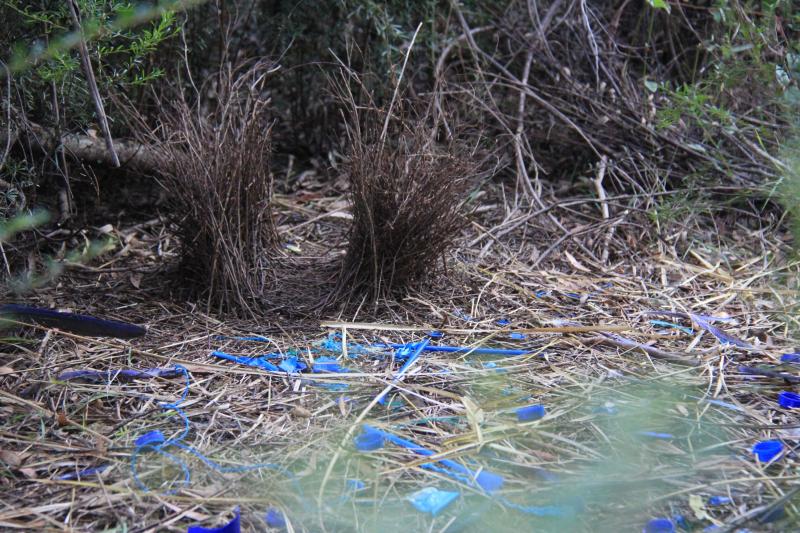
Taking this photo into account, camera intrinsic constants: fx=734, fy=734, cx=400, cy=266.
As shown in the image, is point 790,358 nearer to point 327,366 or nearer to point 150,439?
point 327,366

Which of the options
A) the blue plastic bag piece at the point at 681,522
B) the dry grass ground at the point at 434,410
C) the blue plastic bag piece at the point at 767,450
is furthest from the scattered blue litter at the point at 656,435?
the blue plastic bag piece at the point at 681,522

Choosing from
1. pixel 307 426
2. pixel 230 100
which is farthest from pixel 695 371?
pixel 230 100

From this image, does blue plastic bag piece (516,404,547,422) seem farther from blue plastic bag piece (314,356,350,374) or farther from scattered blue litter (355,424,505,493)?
blue plastic bag piece (314,356,350,374)

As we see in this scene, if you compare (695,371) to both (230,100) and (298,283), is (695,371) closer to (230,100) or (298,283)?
(298,283)

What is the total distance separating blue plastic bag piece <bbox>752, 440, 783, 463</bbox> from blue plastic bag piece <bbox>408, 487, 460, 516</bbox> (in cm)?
71

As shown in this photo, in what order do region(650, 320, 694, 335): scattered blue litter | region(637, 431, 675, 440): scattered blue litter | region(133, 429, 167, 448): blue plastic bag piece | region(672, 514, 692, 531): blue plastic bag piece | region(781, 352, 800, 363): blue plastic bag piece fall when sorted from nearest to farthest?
region(672, 514, 692, 531): blue plastic bag piece, region(133, 429, 167, 448): blue plastic bag piece, region(637, 431, 675, 440): scattered blue litter, region(781, 352, 800, 363): blue plastic bag piece, region(650, 320, 694, 335): scattered blue litter

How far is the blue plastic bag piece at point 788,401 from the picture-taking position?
1.86m

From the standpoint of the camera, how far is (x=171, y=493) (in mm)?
1438

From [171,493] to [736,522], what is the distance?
3.59 feet

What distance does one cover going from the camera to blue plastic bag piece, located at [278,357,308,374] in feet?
6.39

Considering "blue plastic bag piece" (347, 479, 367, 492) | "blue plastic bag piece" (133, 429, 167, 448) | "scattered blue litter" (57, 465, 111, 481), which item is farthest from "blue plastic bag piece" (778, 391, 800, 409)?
"scattered blue litter" (57, 465, 111, 481)

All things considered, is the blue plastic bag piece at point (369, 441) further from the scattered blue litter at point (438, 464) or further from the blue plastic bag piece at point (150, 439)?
the blue plastic bag piece at point (150, 439)

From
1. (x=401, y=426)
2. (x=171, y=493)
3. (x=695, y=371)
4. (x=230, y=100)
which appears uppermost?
(x=230, y=100)

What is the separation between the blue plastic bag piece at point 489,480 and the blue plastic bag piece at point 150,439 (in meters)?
0.69
